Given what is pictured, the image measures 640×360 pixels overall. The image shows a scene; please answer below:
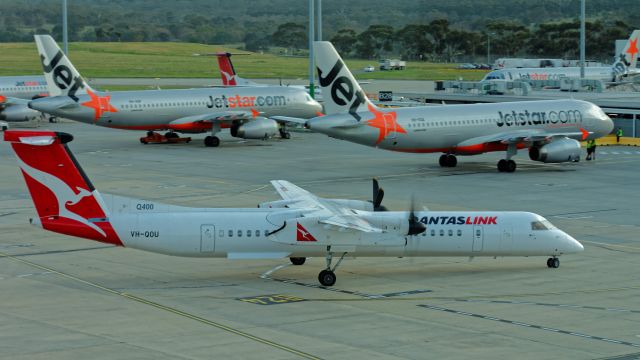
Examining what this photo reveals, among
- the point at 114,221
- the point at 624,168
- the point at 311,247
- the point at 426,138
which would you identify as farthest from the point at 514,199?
the point at 114,221

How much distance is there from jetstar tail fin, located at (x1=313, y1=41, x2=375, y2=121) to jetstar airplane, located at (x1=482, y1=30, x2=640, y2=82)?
65.2 meters

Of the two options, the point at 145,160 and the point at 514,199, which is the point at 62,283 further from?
the point at 145,160

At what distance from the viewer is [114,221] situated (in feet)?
119

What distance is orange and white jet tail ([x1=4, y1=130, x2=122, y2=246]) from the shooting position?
117 feet

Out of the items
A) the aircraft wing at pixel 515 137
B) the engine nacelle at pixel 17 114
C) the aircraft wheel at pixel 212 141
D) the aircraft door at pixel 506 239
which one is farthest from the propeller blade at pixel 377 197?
the engine nacelle at pixel 17 114

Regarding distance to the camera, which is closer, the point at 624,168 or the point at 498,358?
the point at 498,358

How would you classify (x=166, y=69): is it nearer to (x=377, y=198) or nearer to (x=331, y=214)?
(x=377, y=198)

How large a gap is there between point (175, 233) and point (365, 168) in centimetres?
3312

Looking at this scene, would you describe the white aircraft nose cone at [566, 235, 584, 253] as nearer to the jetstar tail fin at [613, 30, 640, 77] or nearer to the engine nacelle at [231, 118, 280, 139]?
the engine nacelle at [231, 118, 280, 139]

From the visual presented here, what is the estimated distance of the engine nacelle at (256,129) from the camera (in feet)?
273

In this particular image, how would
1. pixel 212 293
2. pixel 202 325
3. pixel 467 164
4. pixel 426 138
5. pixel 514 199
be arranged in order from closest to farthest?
pixel 202 325 < pixel 212 293 < pixel 514 199 < pixel 426 138 < pixel 467 164

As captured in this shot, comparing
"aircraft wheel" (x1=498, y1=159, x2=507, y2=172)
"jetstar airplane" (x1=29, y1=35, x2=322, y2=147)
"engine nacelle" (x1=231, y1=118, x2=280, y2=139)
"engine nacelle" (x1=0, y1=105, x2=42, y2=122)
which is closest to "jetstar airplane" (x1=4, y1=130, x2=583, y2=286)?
"aircraft wheel" (x1=498, y1=159, x2=507, y2=172)

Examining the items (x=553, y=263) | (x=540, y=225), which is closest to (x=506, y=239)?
(x=540, y=225)

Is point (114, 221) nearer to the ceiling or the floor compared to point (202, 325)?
nearer to the ceiling
